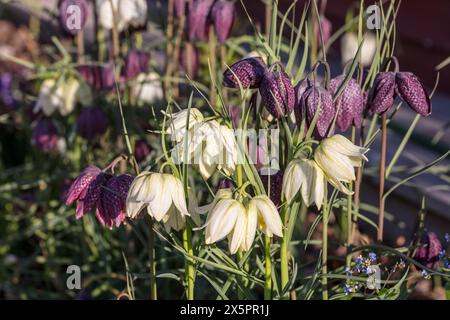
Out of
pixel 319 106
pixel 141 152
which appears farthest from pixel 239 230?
pixel 141 152

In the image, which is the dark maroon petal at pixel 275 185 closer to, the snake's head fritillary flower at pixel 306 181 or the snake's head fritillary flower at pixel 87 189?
the snake's head fritillary flower at pixel 306 181

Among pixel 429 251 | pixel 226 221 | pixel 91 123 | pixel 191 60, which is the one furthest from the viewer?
pixel 191 60

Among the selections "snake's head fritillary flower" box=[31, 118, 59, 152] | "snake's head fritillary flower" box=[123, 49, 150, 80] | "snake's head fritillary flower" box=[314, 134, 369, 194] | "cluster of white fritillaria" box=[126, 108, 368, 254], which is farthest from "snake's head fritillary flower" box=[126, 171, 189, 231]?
"snake's head fritillary flower" box=[31, 118, 59, 152]

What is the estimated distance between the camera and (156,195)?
1.26 metres

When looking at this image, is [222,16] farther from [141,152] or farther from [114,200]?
[114,200]

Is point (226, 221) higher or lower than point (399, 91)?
lower

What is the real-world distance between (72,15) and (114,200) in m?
0.90

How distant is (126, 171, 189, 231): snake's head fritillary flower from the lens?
127 centimetres

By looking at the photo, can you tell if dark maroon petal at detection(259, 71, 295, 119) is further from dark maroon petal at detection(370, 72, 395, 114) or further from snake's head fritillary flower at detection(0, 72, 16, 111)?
snake's head fritillary flower at detection(0, 72, 16, 111)

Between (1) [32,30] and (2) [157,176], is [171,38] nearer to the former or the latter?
(2) [157,176]

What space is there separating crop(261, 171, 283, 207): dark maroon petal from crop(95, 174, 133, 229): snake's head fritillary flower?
0.22 m

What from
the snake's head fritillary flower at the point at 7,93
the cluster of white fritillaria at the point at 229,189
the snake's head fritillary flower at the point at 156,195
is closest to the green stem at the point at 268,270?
the cluster of white fritillaria at the point at 229,189

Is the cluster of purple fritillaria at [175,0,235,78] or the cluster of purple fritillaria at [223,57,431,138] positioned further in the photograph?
the cluster of purple fritillaria at [175,0,235,78]

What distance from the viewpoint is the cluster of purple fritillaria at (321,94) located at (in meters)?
1.30
